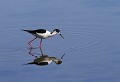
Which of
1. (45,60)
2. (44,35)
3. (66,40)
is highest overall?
(44,35)

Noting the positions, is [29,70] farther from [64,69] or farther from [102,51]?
[102,51]

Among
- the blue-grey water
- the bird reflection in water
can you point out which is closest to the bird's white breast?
the blue-grey water

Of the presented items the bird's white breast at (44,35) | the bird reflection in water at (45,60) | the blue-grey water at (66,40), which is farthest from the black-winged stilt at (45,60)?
the bird's white breast at (44,35)

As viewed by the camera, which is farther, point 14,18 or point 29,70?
point 14,18

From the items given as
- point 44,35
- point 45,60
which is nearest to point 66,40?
point 44,35

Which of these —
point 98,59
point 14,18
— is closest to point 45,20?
point 14,18

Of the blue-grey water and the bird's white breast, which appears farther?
the bird's white breast

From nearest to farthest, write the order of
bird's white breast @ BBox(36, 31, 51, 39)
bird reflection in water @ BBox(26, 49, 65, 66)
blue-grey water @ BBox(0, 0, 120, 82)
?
blue-grey water @ BBox(0, 0, 120, 82)
bird reflection in water @ BBox(26, 49, 65, 66)
bird's white breast @ BBox(36, 31, 51, 39)

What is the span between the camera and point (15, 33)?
1175 cm

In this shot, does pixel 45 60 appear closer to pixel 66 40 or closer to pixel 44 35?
pixel 44 35

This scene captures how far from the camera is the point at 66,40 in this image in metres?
11.0

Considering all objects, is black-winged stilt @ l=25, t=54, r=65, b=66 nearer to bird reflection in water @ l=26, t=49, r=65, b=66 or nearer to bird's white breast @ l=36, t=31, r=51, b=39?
bird reflection in water @ l=26, t=49, r=65, b=66

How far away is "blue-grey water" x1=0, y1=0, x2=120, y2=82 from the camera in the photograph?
8.42m

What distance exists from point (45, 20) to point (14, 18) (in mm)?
1032
